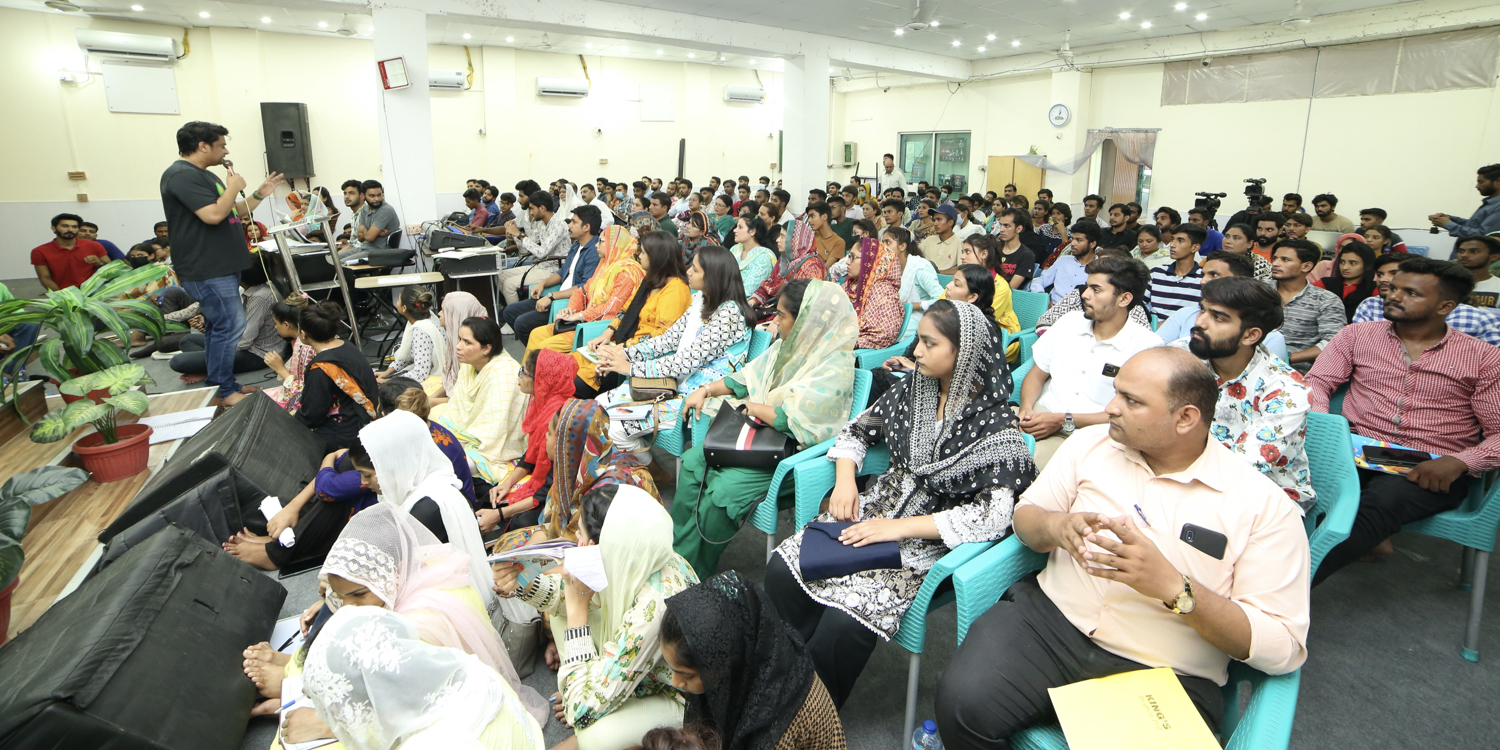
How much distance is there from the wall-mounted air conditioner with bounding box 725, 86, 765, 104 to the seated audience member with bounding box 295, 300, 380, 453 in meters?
11.8

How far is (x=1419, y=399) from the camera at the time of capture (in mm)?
2412

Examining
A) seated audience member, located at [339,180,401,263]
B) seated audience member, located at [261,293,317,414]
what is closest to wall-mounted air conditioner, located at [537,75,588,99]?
seated audience member, located at [339,180,401,263]

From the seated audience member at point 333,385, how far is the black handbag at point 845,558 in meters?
2.28

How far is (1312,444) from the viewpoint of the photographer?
205 centimetres

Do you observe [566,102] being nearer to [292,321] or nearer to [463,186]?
[463,186]

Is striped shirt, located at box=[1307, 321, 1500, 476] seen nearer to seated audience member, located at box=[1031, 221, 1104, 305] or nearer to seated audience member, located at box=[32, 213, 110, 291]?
seated audience member, located at box=[1031, 221, 1104, 305]

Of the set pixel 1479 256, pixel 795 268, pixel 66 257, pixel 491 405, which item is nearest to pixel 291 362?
pixel 491 405

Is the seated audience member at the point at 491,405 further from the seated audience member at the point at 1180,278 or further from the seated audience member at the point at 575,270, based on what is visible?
the seated audience member at the point at 1180,278

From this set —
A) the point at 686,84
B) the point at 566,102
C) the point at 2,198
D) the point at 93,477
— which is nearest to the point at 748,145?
the point at 686,84

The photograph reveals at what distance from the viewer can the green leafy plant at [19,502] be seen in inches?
80.1

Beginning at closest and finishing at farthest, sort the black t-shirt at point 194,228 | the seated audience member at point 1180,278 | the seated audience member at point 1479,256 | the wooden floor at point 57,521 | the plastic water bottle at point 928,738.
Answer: the plastic water bottle at point 928,738
the wooden floor at point 57,521
the seated audience member at point 1479,256
the seated audience member at point 1180,278
the black t-shirt at point 194,228

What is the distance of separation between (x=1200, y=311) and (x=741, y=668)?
2.15 m

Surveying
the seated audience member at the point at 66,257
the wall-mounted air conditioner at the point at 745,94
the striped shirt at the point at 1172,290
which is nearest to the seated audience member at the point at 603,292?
the striped shirt at the point at 1172,290

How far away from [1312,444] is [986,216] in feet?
23.1
